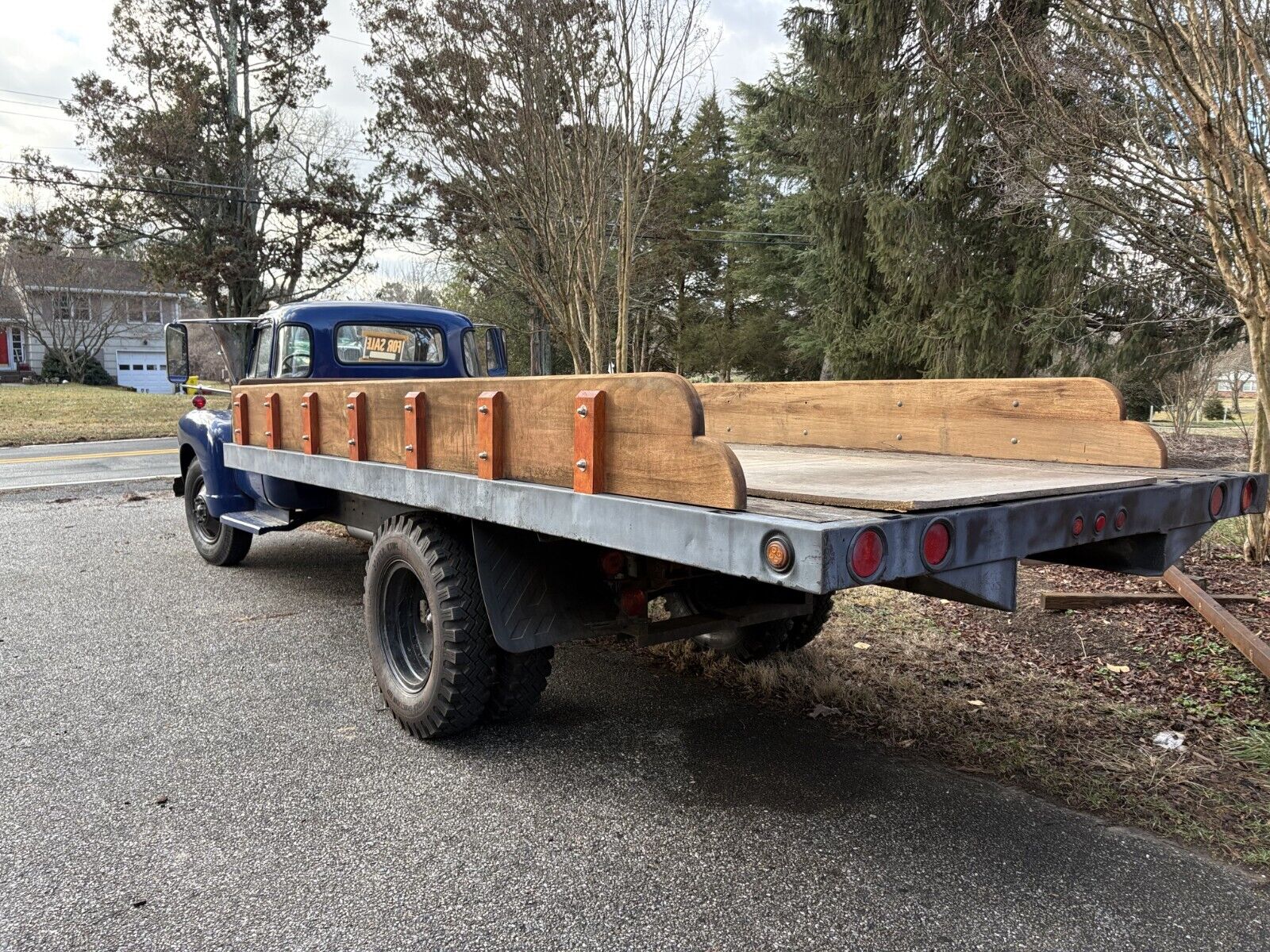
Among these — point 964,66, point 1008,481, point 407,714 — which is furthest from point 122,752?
point 964,66

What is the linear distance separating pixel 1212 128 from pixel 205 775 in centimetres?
616

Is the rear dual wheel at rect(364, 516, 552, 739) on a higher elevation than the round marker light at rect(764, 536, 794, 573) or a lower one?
lower

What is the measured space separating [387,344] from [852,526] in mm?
5166

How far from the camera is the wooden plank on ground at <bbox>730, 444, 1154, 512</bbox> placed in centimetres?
226

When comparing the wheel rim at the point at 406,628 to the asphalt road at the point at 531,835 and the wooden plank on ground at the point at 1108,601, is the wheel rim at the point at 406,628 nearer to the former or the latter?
the asphalt road at the point at 531,835

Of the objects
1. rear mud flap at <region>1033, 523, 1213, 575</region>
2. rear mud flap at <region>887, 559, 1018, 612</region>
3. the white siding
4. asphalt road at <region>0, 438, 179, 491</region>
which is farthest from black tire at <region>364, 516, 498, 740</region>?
the white siding

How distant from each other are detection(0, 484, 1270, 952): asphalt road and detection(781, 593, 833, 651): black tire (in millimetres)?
492

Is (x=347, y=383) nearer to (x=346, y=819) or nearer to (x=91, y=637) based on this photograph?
(x=346, y=819)

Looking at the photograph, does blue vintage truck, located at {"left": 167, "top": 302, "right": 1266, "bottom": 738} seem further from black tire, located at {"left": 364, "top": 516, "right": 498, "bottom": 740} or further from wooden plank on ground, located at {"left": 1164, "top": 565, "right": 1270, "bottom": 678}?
wooden plank on ground, located at {"left": 1164, "top": 565, "right": 1270, "bottom": 678}

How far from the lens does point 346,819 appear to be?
291 centimetres

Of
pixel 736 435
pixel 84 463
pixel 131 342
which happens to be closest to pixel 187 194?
pixel 84 463

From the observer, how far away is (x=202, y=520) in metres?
6.90

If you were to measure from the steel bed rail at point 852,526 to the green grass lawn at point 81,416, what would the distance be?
16.8m

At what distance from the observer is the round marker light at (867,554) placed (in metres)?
1.92
